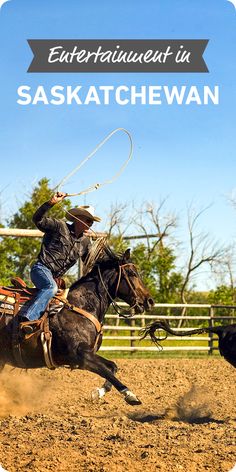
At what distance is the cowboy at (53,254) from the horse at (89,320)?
249mm

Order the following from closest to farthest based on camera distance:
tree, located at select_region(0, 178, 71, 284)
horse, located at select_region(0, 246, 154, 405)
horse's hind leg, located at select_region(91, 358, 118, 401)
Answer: horse's hind leg, located at select_region(91, 358, 118, 401) → horse, located at select_region(0, 246, 154, 405) → tree, located at select_region(0, 178, 71, 284)

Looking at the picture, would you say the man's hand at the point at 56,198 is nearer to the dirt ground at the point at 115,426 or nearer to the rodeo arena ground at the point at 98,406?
the rodeo arena ground at the point at 98,406

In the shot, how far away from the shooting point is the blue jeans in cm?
774

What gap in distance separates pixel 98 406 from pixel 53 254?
225 centimetres

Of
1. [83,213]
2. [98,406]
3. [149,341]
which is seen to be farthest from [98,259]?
[149,341]

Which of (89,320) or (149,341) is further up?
(89,320)

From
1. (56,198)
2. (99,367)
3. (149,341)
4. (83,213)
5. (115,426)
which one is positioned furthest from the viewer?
(149,341)

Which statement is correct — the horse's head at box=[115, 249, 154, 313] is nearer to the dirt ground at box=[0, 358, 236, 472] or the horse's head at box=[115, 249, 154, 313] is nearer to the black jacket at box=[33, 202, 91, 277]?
the black jacket at box=[33, 202, 91, 277]

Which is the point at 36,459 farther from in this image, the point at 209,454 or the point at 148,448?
the point at 209,454

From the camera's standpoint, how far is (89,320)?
7969mm

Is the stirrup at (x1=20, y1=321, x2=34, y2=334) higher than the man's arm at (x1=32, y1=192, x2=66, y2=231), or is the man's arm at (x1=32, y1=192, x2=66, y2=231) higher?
the man's arm at (x1=32, y1=192, x2=66, y2=231)

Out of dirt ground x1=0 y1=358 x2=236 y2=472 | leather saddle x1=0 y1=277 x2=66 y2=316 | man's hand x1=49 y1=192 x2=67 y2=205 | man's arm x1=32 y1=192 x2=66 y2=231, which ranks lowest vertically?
dirt ground x1=0 y1=358 x2=236 y2=472

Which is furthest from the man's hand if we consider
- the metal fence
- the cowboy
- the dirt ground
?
the metal fence

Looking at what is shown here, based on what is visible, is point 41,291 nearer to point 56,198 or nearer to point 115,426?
point 56,198
